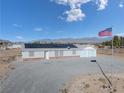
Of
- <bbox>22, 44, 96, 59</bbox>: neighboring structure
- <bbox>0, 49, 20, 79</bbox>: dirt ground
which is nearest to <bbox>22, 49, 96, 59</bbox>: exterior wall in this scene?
<bbox>22, 44, 96, 59</bbox>: neighboring structure

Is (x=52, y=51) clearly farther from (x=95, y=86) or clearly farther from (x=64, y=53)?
(x=95, y=86)

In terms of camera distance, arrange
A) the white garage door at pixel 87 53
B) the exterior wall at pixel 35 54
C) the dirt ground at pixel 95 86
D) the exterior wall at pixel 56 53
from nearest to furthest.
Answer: the dirt ground at pixel 95 86 → the exterior wall at pixel 35 54 → the exterior wall at pixel 56 53 → the white garage door at pixel 87 53

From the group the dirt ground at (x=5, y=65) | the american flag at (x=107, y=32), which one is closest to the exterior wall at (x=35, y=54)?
the dirt ground at (x=5, y=65)

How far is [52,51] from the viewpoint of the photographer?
152 feet

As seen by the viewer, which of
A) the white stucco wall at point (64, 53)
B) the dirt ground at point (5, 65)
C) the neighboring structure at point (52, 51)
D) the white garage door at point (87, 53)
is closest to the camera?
the dirt ground at point (5, 65)

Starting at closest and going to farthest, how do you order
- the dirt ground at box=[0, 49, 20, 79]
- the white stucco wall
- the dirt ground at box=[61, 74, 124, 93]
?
the dirt ground at box=[61, 74, 124, 93]
the dirt ground at box=[0, 49, 20, 79]
the white stucco wall

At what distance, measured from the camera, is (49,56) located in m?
45.8

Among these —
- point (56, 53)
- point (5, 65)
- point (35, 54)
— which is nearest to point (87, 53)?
point (56, 53)

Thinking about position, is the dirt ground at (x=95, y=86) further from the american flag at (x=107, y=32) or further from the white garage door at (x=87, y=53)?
the white garage door at (x=87, y=53)

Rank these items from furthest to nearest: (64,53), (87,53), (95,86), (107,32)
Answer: (87,53)
(64,53)
(107,32)
(95,86)

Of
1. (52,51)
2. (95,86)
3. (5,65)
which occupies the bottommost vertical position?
(95,86)

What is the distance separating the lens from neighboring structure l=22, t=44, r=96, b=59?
43.0 metres

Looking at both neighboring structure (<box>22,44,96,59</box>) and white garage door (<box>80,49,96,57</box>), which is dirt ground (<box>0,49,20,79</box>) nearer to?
neighboring structure (<box>22,44,96,59</box>)

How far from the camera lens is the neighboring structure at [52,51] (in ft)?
141
